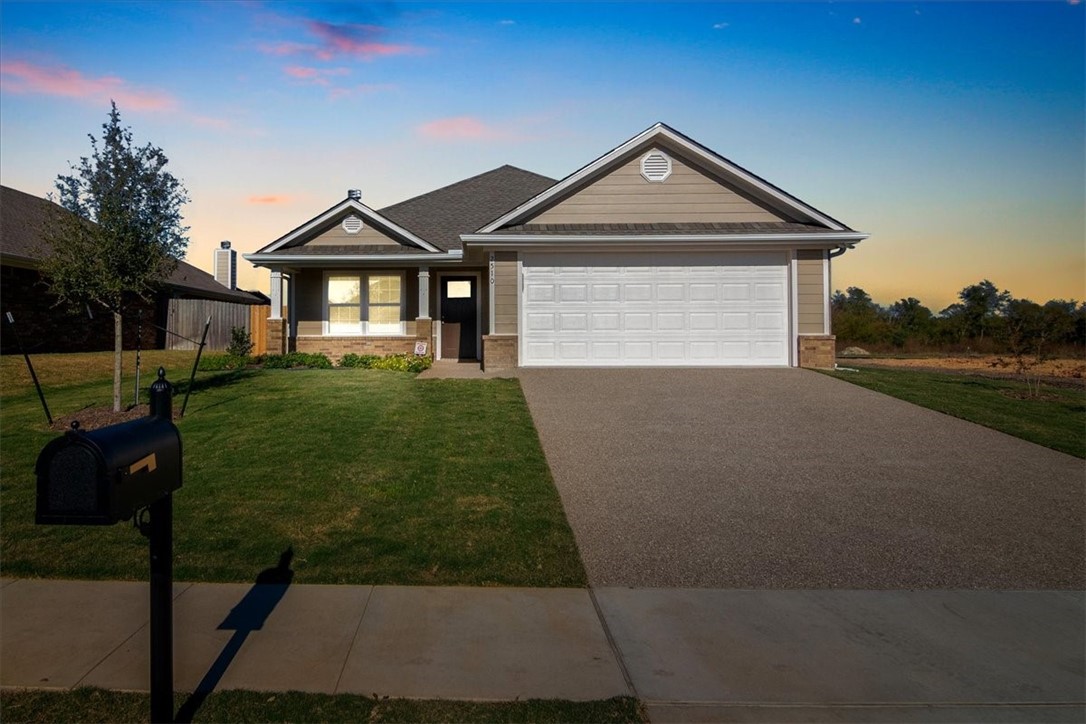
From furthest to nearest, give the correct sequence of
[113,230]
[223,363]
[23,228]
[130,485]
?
[23,228] → [223,363] → [113,230] → [130,485]

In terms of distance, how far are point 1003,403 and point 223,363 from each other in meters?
17.5

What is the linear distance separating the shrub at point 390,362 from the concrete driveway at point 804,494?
5.48 m

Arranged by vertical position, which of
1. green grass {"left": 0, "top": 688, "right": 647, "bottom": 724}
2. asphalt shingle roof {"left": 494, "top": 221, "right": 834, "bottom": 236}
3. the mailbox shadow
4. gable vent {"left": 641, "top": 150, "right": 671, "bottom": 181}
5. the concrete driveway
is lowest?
green grass {"left": 0, "top": 688, "right": 647, "bottom": 724}

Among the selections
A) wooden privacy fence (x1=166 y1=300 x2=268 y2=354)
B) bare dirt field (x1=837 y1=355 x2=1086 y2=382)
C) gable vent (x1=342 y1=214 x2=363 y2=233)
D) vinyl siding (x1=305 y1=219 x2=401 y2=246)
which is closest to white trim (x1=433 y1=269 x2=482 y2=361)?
vinyl siding (x1=305 y1=219 x2=401 y2=246)

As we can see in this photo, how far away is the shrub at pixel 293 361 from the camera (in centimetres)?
1689

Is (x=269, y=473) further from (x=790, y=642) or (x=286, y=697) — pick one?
(x=790, y=642)

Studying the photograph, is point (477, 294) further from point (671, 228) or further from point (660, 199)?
point (671, 228)

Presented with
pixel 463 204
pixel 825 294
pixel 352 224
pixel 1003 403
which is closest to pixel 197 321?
pixel 352 224

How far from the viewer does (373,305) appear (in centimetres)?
1881

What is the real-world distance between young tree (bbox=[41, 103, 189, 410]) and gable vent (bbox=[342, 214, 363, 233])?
8.13 metres

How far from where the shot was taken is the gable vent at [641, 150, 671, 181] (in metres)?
15.5

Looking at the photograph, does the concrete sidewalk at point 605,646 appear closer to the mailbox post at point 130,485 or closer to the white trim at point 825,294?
the mailbox post at point 130,485

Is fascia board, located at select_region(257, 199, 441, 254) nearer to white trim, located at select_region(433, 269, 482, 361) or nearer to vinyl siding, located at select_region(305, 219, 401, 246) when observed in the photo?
vinyl siding, located at select_region(305, 219, 401, 246)

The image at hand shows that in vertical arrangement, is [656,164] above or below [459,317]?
above
